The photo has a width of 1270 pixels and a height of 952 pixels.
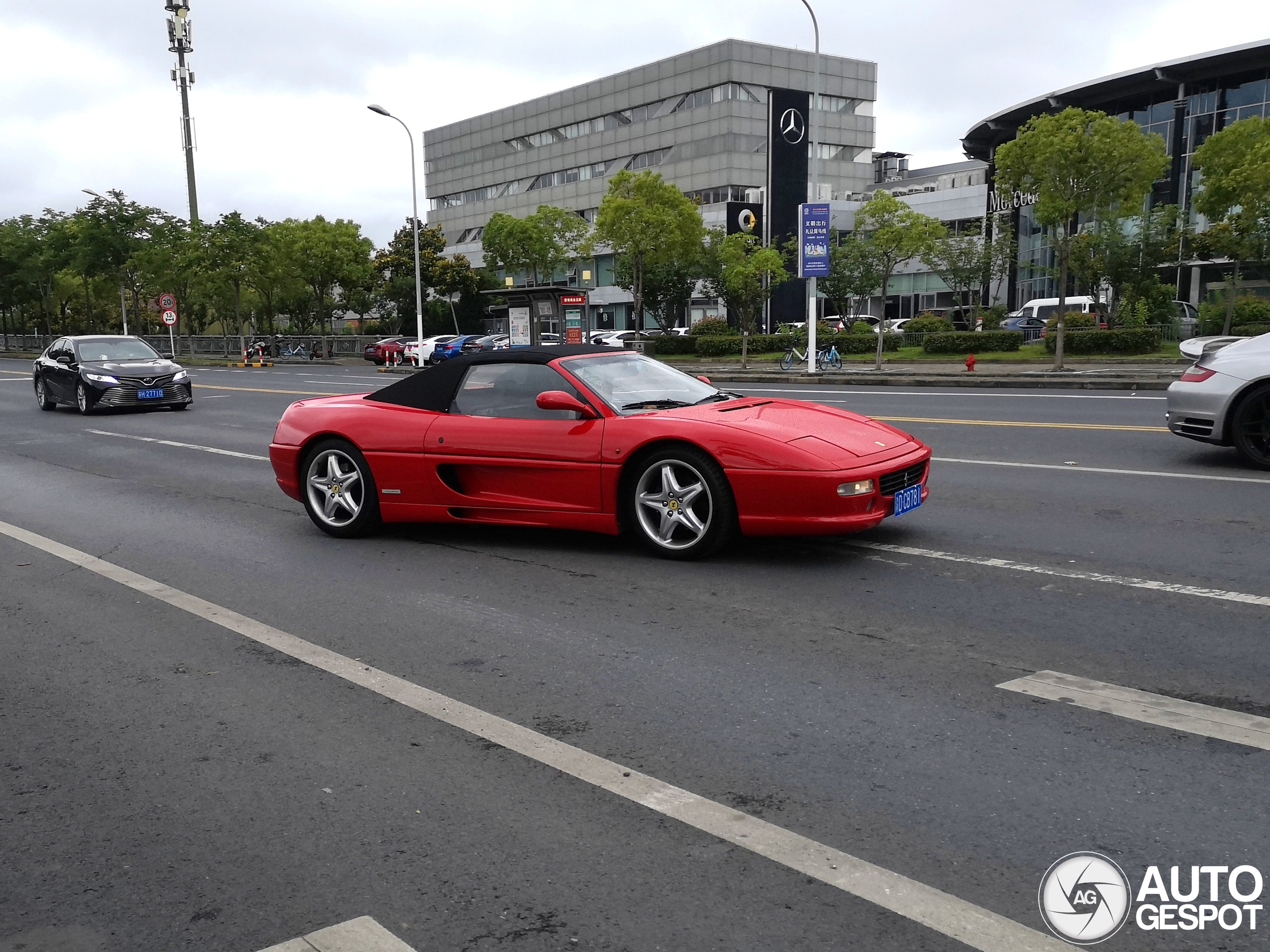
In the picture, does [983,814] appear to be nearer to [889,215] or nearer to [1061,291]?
[1061,291]

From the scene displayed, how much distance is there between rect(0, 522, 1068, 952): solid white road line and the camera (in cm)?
256

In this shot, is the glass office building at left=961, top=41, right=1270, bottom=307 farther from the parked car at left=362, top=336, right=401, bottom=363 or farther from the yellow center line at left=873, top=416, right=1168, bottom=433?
the yellow center line at left=873, top=416, right=1168, bottom=433

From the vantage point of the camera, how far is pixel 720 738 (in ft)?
12.2

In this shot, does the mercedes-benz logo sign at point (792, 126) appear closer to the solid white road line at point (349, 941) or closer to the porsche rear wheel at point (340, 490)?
the porsche rear wheel at point (340, 490)

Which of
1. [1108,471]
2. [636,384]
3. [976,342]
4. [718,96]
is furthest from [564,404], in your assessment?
[718,96]

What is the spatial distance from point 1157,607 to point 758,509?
2.06 meters

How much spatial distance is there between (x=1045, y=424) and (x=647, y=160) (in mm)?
68993

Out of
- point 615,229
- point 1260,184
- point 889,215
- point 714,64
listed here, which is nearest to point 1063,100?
point 889,215

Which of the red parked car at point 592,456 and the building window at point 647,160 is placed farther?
the building window at point 647,160

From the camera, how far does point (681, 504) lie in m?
6.26

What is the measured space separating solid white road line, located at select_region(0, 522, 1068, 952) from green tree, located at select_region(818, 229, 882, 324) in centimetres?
5080

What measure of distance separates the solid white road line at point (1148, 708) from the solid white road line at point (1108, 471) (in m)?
4.87

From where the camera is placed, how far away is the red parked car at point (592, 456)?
601 cm

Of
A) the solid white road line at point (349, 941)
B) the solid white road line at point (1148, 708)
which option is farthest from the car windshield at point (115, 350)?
the solid white road line at point (349, 941)
